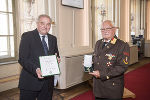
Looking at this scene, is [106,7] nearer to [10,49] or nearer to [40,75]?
[10,49]

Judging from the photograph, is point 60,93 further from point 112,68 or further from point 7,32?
point 112,68

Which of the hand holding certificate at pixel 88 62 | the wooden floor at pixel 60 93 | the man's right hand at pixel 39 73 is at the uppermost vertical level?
the hand holding certificate at pixel 88 62

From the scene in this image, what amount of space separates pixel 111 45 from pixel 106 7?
17.4 ft

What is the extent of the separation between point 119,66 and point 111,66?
8cm

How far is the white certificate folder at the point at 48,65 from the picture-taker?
1.58 metres

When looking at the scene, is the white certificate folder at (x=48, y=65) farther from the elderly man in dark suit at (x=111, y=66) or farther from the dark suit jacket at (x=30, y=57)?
the elderly man in dark suit at (x=111, y=66)

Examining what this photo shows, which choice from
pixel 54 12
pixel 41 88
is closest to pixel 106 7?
pixel 54 12

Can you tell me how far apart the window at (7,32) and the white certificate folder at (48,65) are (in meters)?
2.63

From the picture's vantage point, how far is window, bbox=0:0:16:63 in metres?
3.89

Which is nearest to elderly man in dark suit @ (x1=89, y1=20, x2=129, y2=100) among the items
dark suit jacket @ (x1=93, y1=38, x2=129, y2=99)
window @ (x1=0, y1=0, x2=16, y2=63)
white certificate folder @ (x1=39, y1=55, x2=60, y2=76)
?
dark suit jacket @ (x1=93, y1=38, x2=129, y2=99)

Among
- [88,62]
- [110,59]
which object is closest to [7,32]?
[88,62]

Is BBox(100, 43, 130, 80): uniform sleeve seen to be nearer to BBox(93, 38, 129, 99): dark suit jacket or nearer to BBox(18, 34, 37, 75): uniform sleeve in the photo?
BBox(93, 38, 129, 99): dark suit jacket

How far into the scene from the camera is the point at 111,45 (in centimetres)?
176

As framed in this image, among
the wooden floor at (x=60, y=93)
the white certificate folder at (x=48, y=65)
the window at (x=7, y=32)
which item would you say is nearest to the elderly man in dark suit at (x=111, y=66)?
the white certificate folder at (x=48, y=65)
